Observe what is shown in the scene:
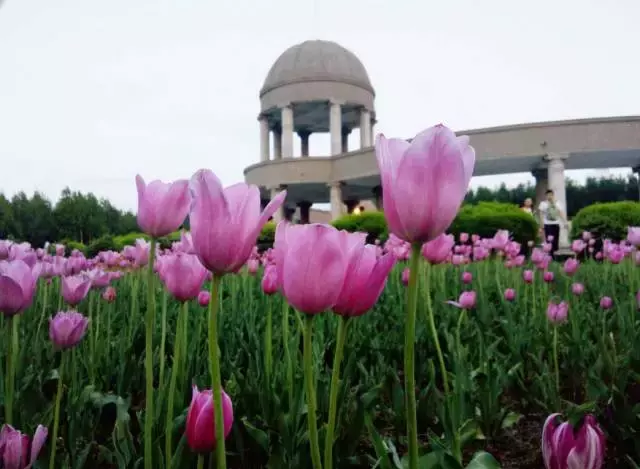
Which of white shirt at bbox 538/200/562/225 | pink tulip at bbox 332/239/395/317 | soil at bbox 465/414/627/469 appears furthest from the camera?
white shirt at bbox 538/200/562/225

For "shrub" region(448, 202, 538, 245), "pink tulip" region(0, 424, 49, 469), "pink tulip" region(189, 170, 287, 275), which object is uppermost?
"shrub" region(448, 202, 538, 245)

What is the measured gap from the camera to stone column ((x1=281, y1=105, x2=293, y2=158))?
94.4ft

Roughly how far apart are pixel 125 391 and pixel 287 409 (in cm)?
66

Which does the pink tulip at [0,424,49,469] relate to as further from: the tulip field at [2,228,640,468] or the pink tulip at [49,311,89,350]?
the pink tulip at [49,311,89,350]

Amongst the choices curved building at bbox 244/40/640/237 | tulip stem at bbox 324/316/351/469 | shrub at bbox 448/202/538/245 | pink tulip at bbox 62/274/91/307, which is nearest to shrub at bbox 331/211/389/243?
shrub at bbox 448/202/538/245

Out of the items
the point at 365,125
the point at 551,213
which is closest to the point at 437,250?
the point at 551,213

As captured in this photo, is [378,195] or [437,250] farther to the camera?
[378,195]

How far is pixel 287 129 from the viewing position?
28.8 m

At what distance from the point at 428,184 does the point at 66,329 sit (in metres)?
1.01

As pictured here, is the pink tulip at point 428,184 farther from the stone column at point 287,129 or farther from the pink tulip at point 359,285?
the stone column at point 287,129

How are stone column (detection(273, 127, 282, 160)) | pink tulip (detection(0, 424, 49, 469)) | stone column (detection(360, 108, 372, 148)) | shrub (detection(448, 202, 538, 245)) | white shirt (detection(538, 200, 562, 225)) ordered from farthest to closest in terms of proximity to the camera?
1. stone column (detection(273, 127, 282, 160))
2. stone column (detection(360, 108, 372, 148))
3. shrub (detection(448, 202, 538, 245))
4. white shirt (detection(538, 200, 562, 225))
5. pink tulip (detection(0, 424, 49, 469))

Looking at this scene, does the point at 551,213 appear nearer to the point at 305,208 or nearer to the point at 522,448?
the point at 522,448

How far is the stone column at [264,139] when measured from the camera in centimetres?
3130

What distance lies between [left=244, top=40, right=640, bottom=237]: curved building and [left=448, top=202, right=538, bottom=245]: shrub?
394 inches
